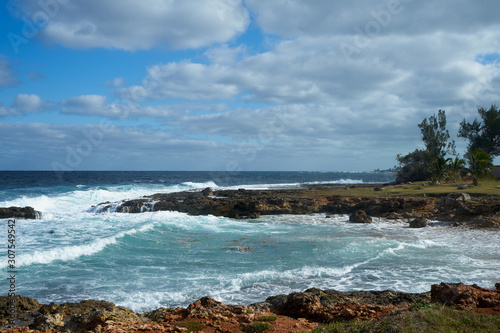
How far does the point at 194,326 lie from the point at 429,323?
4.92 meters

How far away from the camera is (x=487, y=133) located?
59.5 meters

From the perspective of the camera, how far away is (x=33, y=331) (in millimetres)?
7520

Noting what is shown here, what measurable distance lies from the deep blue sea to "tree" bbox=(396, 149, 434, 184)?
36261 mm

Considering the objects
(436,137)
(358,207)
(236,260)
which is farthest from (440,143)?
(236,260)

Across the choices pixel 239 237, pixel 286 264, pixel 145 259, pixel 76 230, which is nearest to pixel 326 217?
pixel 239 237

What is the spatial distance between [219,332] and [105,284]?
6.83 metres

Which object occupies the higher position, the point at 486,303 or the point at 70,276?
the point at 486,303

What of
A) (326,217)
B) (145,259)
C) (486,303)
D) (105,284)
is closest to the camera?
(486,303)

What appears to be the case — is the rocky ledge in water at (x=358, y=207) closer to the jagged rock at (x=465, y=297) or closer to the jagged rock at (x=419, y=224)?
the jagged rock at (x=419, y=224)


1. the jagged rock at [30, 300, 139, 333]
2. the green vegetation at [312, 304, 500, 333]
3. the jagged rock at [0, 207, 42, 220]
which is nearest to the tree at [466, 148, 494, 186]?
the green vegetation at [312, 304, 500, 333]

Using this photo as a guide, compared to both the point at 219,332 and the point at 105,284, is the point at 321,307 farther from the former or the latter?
the point at 105,284

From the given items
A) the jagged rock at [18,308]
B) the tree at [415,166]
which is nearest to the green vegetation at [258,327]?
the jagged rock at [18,308]

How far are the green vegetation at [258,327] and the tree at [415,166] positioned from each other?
54720 mm

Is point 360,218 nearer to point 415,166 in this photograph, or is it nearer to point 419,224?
point 419,224
